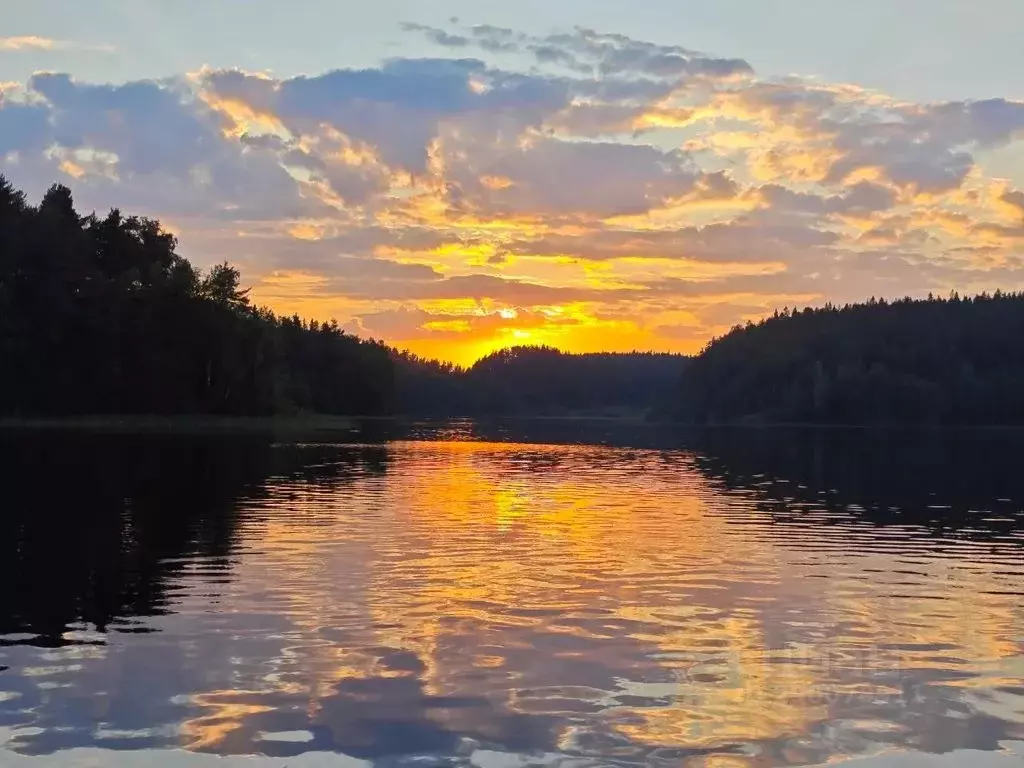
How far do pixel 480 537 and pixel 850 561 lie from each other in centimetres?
1013

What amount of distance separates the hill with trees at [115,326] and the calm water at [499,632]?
268 ft

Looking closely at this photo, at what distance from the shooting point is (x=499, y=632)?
19.0 m

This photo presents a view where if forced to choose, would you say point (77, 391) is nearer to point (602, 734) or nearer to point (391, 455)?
point (391, 455)

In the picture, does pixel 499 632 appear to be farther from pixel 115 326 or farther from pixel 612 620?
pixel 115 326

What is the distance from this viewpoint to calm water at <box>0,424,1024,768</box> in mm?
13344

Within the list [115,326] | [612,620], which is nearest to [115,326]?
[115,326]

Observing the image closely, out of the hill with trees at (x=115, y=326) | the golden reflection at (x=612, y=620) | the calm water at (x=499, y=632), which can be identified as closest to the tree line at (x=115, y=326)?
the hill with trees at (x=115, y=326)

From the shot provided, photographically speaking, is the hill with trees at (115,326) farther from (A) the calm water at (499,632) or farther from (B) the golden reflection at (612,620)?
(B) the golden reflection at (612,620)

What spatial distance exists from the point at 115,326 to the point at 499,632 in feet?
380

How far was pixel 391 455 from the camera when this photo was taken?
81312 mm

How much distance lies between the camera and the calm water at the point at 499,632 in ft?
43.8

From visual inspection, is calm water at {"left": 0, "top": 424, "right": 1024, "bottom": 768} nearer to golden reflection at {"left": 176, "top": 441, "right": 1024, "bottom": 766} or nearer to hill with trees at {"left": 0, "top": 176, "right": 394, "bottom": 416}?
golden reflection at {"left": 176, "top": 441, "right": 1024, "bottom": 766}

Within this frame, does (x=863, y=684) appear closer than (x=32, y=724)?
No

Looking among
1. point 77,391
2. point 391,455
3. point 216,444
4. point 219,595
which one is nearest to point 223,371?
point 77,391
